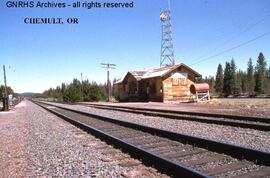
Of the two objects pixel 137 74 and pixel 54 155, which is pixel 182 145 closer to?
pixel 54 155

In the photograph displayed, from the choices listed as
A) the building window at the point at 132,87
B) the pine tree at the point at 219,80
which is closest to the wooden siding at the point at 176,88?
the building window at the point at 132,87

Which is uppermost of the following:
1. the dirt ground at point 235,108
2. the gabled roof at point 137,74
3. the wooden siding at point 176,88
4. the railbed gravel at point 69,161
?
the gabled roof at point 137,74

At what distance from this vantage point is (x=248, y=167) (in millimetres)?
5727

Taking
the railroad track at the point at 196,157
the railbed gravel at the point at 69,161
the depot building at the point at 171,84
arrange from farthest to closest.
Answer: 1. the depot building at the point at 171,84
2. the railbed gravel at the point at 69,161
3. the railroad track at the point at 196,157

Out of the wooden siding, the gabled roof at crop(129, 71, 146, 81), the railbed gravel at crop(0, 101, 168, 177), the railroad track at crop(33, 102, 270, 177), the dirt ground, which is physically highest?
the gabled roof at crop(129, 71, 146, 81)

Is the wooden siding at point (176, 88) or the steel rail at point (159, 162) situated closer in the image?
the steel rail at point (159, 162)

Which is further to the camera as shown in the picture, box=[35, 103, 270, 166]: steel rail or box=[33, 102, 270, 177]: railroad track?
box=[35, 103, 270, 166]: steel rail

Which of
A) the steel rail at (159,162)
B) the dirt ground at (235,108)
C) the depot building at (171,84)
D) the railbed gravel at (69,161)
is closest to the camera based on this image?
the steel rail at (159,162)

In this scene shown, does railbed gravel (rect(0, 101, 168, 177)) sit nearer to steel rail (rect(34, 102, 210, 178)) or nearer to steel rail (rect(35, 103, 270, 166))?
steel rail (rect(34, 102, 210, 178))

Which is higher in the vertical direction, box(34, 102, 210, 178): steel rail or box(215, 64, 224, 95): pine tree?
box(215, 64, 224, 95): pine tree

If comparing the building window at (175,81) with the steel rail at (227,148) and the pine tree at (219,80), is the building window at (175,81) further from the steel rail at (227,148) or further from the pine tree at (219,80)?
the pine tree at (219,80)

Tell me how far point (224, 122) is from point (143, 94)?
3486cm

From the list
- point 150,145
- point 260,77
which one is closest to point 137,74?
point 150,145

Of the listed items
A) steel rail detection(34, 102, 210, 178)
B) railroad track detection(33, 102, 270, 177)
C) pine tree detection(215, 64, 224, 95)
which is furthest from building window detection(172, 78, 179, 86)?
pine tree detection(215, 64, 224, 95)
